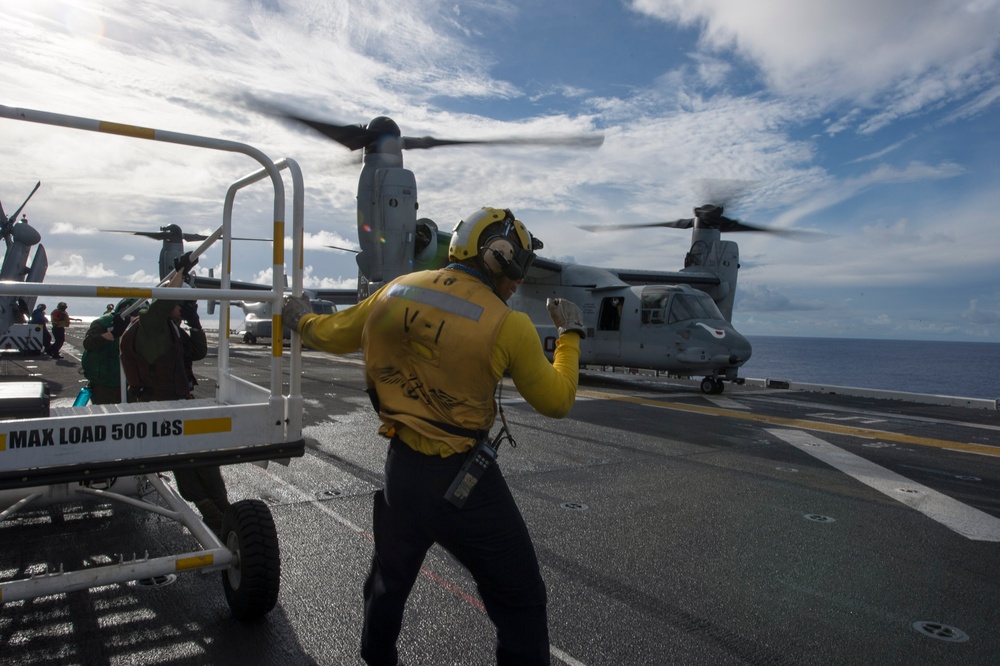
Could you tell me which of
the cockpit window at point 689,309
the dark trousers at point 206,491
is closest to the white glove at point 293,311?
the dark trousers at point 206,491

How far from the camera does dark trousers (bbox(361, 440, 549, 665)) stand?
235 centimetres

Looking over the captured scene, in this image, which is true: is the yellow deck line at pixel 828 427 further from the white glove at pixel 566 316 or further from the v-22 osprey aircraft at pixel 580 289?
the white glove at pixel 566 316

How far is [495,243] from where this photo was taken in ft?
8.45

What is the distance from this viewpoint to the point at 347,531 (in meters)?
4.93

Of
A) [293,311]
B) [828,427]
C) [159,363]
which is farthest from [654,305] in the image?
[293,311]

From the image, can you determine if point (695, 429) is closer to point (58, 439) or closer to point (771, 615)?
point (771, 615)

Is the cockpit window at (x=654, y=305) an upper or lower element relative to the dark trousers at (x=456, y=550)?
upper

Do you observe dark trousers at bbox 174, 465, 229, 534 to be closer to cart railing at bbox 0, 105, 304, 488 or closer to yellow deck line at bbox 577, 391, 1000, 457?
cart railing at bbox 0, 105, 304, 488

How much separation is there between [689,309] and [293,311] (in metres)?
14.3

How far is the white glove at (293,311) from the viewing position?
3.07m

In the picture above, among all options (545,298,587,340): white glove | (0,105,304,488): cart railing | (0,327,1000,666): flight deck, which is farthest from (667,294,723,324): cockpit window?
(545,298,587,340): white glove

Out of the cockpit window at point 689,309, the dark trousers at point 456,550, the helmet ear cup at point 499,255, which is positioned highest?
the cockpit window at point 689,309

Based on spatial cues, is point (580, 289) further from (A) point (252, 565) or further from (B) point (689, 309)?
(A) point (252, 565)

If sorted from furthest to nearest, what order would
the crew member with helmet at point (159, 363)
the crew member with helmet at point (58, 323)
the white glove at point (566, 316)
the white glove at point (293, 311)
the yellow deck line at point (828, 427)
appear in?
the crew member with helmet at point (58, 323), the yellow deck line at point (828, 427), the crew member with helmet at point (159, 363), the white glove at point (293, 311), the white glove at point (566, 316)
